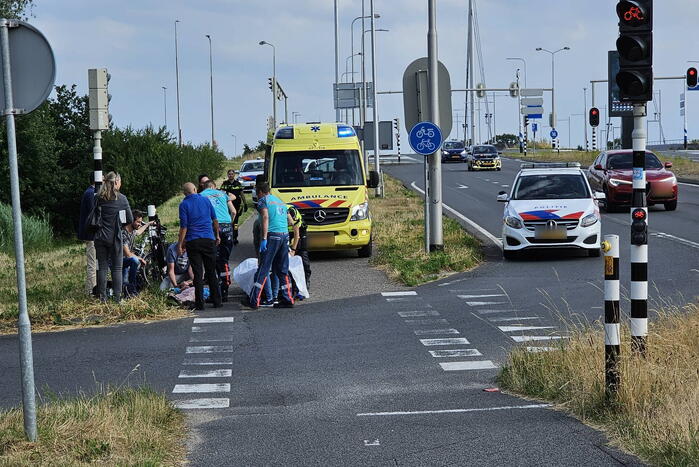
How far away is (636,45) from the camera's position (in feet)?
28.8

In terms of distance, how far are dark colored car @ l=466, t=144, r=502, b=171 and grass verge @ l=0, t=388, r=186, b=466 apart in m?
57.5

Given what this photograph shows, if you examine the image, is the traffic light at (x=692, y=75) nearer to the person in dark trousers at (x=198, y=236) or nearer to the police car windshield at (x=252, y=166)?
the police car windshield at (x=252, y=166)

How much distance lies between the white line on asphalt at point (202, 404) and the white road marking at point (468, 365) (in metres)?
2.41

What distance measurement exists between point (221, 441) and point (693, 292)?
384 inches

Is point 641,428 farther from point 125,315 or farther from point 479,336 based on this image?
point 125,315

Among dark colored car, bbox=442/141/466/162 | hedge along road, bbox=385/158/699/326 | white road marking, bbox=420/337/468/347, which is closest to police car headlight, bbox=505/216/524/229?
hedge along road, bbox=385/158/699/326

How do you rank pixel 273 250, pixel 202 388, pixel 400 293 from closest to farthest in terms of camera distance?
1. pixel 202 388
2. pixel 273 250
3. pixel 400 293

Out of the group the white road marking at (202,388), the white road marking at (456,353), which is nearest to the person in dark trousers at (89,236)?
the white road marking at (202,388)

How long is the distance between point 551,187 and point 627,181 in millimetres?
10138

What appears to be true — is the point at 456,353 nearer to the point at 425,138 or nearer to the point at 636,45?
Result: the point at 636,45

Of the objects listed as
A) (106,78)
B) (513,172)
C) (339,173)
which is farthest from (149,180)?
(106,78)

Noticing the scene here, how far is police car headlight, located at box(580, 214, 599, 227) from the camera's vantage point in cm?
2053

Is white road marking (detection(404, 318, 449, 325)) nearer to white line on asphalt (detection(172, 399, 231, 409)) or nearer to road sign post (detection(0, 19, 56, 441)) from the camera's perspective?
white line on asphalt (detection(172, 399, 231, 409))

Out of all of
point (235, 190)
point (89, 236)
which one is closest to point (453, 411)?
point (89, 236)
